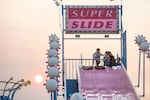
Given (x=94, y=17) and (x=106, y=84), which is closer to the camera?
(x=106, y=84)

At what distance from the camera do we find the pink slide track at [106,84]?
6680 millimetres

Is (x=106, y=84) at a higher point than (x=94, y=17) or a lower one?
lower

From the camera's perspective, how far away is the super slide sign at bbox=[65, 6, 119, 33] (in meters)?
7.45

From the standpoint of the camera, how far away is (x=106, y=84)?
7.19 meters

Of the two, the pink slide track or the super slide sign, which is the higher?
the super slide sign

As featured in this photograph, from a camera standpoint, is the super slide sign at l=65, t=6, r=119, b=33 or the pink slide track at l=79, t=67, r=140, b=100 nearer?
the pink slide track at l=79, t=67, r=140, b=100

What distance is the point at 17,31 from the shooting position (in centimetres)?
954

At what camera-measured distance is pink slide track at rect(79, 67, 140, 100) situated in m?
6.68

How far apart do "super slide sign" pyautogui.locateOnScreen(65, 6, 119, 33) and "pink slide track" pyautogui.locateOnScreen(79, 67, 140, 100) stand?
2.61 ft

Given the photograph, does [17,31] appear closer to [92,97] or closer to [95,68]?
[95,68]

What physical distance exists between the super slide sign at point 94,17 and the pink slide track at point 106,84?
795 millimetres

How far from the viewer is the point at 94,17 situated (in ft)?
24.5

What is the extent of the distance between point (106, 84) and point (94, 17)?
4.16 feet

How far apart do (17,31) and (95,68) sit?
2.76 metres
